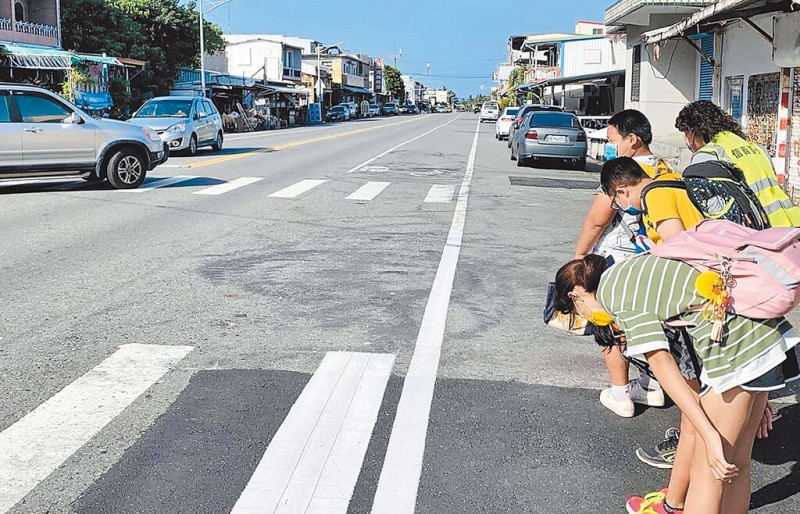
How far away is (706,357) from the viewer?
123 inches

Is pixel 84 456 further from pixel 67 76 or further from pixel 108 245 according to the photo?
pixel 67 76

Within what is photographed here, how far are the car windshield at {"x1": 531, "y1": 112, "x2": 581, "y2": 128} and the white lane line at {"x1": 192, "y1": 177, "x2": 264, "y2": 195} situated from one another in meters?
8.41

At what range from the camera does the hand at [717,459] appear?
3.04 meters

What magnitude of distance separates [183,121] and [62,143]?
9937 mm

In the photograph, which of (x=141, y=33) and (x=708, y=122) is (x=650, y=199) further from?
(x=141, y=33)

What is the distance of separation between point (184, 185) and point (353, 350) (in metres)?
10.9

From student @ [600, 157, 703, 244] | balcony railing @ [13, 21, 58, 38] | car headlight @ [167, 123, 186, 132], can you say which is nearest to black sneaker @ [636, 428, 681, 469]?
student @ [600, 157, 703, 244]

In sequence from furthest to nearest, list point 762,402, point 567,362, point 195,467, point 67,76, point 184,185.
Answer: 1. point 67,76
2. point 184,185
3. point 567,362
4. point 195,467
5. point 762,402

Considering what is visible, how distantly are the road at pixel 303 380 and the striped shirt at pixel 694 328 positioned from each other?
960 millimetres

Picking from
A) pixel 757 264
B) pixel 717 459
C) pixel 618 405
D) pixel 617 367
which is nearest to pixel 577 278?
pixel 757 264

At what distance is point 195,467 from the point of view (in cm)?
402

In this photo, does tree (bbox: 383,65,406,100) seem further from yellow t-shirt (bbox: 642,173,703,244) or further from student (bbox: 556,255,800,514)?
student (bbox: 556,255,800,514)

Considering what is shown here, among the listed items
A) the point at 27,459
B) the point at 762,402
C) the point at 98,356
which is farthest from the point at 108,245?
the point at 762,402

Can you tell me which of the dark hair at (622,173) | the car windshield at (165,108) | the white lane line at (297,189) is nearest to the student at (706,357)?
the dark hair at (622,173)
